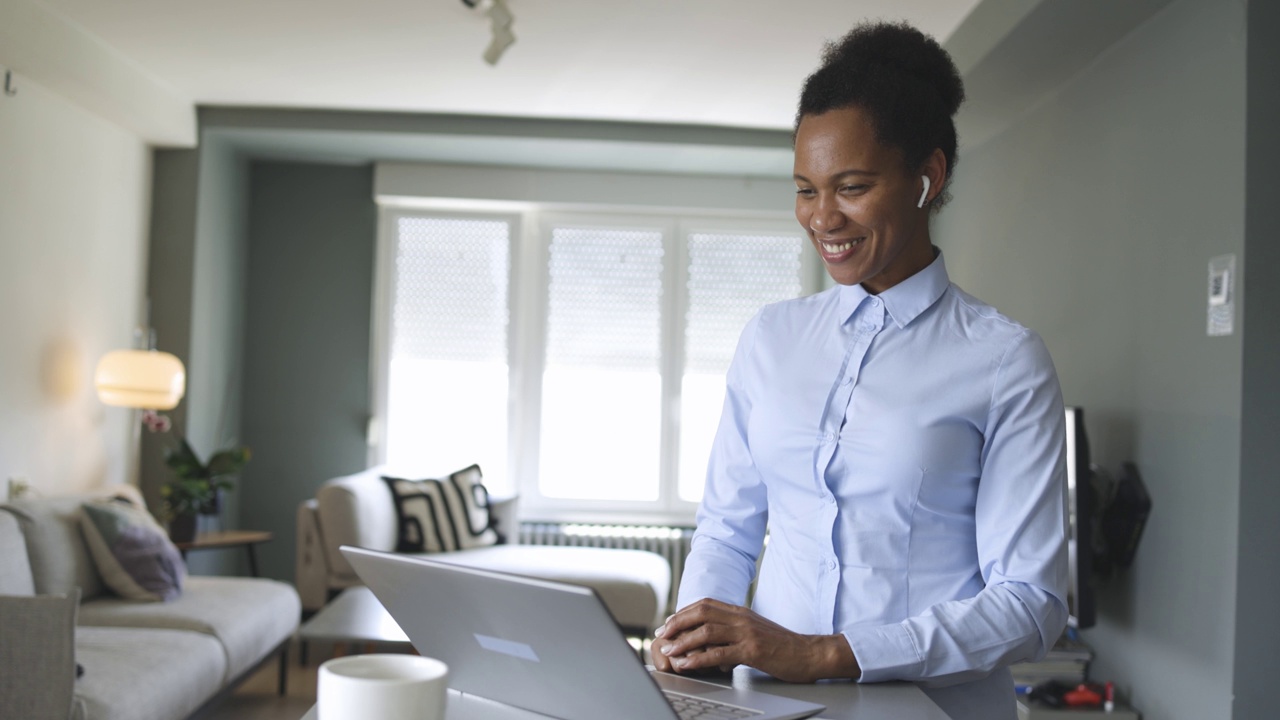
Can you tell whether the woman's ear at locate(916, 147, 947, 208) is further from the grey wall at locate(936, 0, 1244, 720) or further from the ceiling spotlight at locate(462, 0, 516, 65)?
the ceiling spotlight at locate(462, 0, 516, 65)

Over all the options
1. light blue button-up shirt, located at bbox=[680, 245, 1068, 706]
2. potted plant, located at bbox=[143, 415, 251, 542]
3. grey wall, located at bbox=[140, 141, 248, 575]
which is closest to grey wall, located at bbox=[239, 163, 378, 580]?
grey wall, located at bbox=[140, 141, 248, 575]

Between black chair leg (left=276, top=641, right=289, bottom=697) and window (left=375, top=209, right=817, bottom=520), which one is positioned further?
window (left=375, top=209, right=817, bottom=520)

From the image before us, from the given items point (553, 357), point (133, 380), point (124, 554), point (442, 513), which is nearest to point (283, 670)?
point (124, 554)

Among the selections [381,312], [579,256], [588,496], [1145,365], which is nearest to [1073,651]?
[1145,365]

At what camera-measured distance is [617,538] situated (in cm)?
586

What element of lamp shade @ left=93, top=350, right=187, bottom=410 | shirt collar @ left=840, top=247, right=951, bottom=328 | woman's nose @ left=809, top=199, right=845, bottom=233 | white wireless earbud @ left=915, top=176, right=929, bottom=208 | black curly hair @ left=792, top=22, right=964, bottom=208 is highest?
black curly hair @ left=792, top=22, right=964, bottom=208

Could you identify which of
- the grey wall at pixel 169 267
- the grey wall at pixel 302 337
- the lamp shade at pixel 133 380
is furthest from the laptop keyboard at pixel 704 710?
the grey wall at pixel 302 337

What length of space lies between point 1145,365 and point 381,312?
4.15m

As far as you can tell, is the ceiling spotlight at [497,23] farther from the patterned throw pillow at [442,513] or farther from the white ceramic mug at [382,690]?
the white ceramic mug at [382,690]

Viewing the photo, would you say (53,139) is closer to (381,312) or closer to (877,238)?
(381,312)

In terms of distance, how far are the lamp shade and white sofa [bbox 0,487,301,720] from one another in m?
0.38

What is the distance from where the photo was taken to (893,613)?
1.13m

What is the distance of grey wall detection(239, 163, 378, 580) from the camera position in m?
5.91

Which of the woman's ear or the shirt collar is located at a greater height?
the woman's ear
